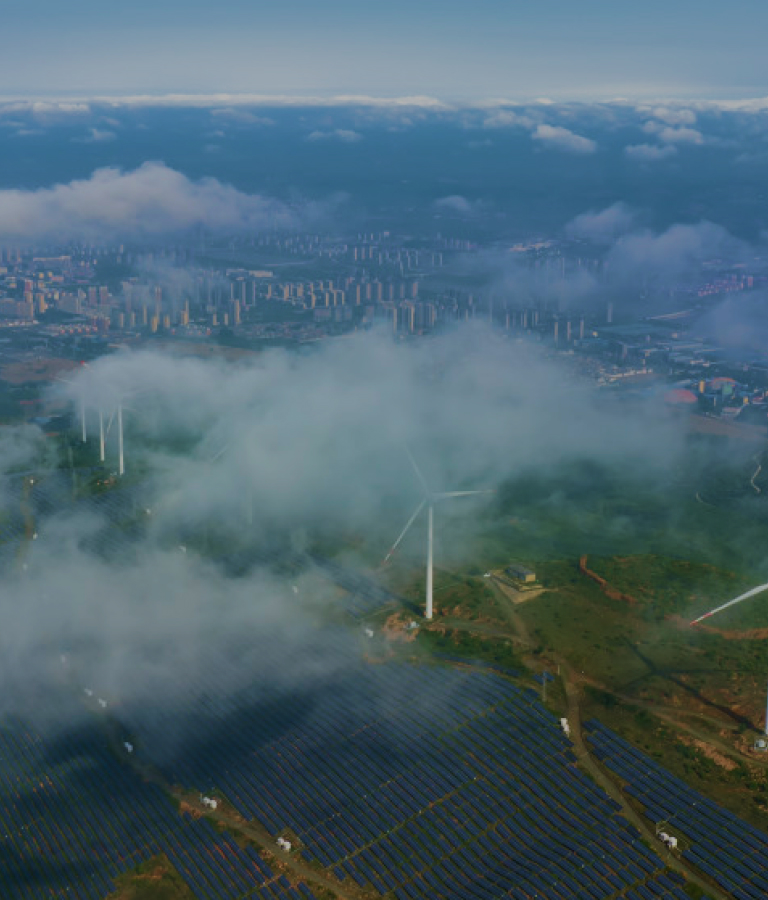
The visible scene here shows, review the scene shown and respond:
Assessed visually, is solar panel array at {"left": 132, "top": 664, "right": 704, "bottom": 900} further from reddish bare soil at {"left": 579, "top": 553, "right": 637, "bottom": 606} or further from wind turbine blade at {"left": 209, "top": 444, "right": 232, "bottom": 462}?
wind turbine blade at {"left": 209, "top": 444, "right": 232, "bottom": 462}

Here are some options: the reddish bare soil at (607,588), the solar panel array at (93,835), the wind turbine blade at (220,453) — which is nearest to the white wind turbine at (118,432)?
the wind turbine blade at (220,453)

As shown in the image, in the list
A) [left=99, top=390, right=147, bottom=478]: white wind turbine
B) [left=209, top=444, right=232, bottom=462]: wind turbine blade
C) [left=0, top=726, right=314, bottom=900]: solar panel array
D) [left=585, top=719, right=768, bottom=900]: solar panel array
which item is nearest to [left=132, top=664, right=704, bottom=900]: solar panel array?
[left=585, top=719, right=768, bottom=900]: solar panel array

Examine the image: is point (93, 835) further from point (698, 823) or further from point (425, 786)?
point (698, 823)

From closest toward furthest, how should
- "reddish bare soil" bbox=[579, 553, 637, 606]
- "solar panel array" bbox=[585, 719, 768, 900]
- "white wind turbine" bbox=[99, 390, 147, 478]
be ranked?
"solar panel array" bbox=[585, 719, 768, 900] < "reddish bare soil" bbox=[579, 553, 637, 606] < "white wind turbine" bbox=[99, 390, 147, 478]

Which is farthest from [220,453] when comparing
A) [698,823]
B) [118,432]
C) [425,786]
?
[698,823]

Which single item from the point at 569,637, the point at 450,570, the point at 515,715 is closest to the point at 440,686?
the point at 515,715

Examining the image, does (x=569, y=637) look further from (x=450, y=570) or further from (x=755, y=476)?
(x=755, y=476)
